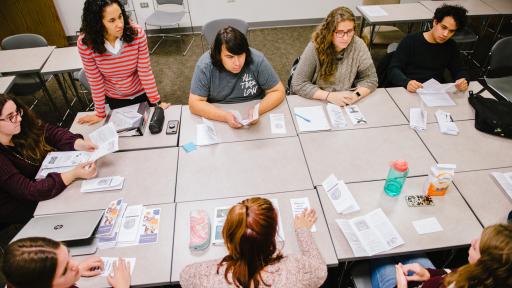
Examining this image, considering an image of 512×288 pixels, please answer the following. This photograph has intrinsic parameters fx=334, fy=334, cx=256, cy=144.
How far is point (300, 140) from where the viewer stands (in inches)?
92.3

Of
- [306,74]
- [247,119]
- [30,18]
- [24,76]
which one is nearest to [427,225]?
[247,119]

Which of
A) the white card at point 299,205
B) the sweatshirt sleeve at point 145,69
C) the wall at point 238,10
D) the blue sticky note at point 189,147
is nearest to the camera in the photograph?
the white card at point 299,205

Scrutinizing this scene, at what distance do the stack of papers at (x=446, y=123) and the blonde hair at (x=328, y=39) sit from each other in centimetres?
86

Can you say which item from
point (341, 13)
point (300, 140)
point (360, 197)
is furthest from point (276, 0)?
point (360, 197)

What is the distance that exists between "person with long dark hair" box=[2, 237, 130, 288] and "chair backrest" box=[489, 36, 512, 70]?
3.91 m

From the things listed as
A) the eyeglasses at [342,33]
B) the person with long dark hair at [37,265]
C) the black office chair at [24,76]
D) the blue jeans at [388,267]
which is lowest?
the blue jeans at [388,267]

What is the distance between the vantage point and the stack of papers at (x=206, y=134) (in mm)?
2344

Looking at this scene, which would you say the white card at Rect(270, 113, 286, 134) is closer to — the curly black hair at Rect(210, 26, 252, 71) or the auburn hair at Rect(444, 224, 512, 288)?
the curly black hair at Rect(210, 26, 252, 71)

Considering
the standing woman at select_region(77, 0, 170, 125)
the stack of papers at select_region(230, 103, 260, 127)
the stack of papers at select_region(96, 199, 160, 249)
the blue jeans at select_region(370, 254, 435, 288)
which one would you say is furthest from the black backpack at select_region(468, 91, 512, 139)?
the standing woman at select_region(77, 0, 170, 125)

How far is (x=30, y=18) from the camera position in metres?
5.02

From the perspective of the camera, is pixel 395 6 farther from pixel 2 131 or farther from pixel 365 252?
pixel 2 131

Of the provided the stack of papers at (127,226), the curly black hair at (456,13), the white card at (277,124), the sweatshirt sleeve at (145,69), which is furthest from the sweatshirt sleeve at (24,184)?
the curly black hair at (456,13)

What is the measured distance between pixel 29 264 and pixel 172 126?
1.37 metres

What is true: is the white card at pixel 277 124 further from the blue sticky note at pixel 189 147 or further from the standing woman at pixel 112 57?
the standing woman at pixel 112 57
